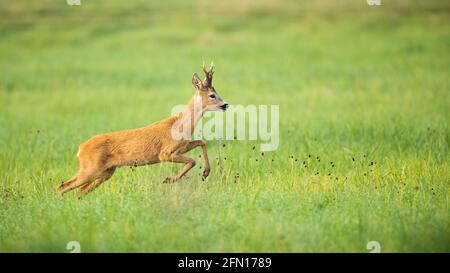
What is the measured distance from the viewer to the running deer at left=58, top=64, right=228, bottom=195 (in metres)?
9.59

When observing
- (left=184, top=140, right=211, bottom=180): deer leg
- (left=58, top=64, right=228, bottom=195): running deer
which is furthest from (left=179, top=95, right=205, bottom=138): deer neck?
(left=184, top=140, right=211, bottom=180): deer leg

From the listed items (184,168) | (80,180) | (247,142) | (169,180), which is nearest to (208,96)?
(184,168)

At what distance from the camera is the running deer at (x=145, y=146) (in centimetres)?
959

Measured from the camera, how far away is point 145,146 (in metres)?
9.59

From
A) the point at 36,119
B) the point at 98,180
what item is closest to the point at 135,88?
the point at 36,119

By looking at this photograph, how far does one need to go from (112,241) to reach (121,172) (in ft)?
10.1

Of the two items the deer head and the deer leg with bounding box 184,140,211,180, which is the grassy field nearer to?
the deer leg with bounding box 184,140,211,180

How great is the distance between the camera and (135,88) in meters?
22.6

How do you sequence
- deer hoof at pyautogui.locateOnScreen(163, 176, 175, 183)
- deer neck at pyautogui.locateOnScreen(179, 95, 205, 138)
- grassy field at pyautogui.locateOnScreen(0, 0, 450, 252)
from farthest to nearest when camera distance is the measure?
deer neck at pyautogui.locateOnScreen(179, 95, 205, 138) → deer hoof at pyautogui.locateOnScreen(163, 176, 175, 183) → grassy field at pyautogui.locateOnScreen(0, 0, 450, 252)

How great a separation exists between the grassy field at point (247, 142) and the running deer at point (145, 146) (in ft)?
0.86

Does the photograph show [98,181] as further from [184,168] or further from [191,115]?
[191,115]

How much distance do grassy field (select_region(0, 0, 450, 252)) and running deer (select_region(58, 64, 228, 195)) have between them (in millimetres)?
261

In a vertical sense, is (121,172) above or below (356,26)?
below
